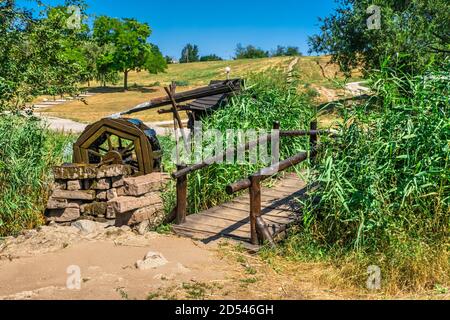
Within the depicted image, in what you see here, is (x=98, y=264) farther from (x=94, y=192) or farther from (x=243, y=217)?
(x=94, y=192)

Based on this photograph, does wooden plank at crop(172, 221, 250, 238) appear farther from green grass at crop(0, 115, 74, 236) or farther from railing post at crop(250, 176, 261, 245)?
green grass at crop(0, 115, 74, 236)

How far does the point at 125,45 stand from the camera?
163 ft

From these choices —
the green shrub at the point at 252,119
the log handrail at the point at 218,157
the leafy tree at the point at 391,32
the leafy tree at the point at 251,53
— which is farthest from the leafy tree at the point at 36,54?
the leafy tree at the point at 251,53

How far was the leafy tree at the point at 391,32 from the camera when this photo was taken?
822 inches

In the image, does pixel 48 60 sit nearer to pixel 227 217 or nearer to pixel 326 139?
pixel 227 217

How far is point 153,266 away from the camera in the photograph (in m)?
5.14

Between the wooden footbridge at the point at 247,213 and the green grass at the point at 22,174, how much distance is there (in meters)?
2.81

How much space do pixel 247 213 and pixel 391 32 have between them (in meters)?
17.4

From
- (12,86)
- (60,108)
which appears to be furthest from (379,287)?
(60,108)

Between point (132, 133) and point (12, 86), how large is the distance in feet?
8.87

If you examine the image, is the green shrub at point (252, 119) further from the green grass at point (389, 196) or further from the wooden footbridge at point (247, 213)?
the green grass at point (389, 196)

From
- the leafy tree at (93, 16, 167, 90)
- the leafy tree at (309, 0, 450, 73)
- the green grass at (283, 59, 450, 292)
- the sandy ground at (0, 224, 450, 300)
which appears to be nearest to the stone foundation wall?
the sandy ground at (0, 224, 450, 300)

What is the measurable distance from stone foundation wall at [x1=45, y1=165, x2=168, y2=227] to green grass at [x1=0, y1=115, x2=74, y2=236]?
246mm
